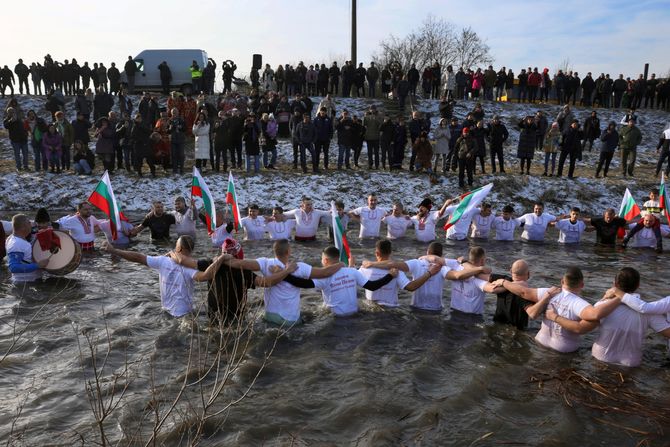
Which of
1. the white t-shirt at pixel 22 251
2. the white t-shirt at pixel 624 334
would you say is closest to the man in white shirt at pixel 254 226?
the white t-shirt at pixel 22 251

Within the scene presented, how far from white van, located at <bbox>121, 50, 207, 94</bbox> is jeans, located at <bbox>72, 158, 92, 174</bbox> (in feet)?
35.7

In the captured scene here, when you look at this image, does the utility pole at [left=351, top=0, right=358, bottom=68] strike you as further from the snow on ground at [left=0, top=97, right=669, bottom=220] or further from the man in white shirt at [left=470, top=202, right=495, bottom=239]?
the man in white shirt at [left=470, top=202, right=495, bottom=239]

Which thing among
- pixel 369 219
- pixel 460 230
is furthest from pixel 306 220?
pixel 460 230

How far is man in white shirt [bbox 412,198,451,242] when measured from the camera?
16094 mm

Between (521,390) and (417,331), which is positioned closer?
Result: (521,390)

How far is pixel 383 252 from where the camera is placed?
990 cm

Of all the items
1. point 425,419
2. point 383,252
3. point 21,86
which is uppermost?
point 21,86

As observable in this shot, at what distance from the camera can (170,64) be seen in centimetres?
3123

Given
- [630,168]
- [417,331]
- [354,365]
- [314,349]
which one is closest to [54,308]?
[314,349]

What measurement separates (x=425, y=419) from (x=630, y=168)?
21065 mm

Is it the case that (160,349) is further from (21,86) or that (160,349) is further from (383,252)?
(21,86)

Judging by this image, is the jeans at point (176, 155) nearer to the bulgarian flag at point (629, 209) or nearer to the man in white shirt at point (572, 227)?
the man in white shirt at point (572, 227)

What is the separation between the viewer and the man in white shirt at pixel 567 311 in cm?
784

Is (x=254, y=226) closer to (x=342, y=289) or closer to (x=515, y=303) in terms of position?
(x=342, y=289)
